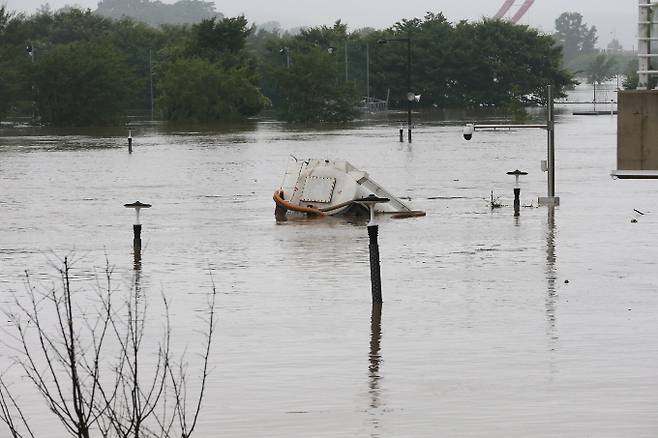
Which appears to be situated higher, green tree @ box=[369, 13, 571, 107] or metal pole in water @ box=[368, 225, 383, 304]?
green tree @ box=[369, 13, 571, 107]

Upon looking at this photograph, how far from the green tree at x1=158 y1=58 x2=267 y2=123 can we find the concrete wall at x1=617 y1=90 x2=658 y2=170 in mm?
117444

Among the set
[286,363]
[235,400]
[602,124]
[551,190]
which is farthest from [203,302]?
[602,124]

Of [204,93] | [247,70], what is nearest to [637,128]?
[204,93]

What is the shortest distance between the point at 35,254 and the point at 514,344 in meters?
15.5

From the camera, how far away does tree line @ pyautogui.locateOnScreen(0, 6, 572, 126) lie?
13538cm

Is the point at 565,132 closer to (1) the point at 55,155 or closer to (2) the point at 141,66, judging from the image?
(1) the point at 55,155

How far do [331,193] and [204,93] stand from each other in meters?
97.8

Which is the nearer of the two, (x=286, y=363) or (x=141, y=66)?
(x=286, y=363)

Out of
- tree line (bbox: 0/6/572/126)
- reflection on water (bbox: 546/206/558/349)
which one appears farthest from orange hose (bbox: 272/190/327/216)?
tree line (bbox: 0/6/572/126)

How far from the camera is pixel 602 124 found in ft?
415

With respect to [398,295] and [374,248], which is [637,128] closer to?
[374,248]

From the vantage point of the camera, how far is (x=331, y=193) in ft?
136

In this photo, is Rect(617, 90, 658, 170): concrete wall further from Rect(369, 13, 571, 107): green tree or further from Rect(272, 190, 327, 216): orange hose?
Rect(369, 13, 571, 107): green tree

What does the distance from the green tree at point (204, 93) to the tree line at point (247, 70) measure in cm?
9
